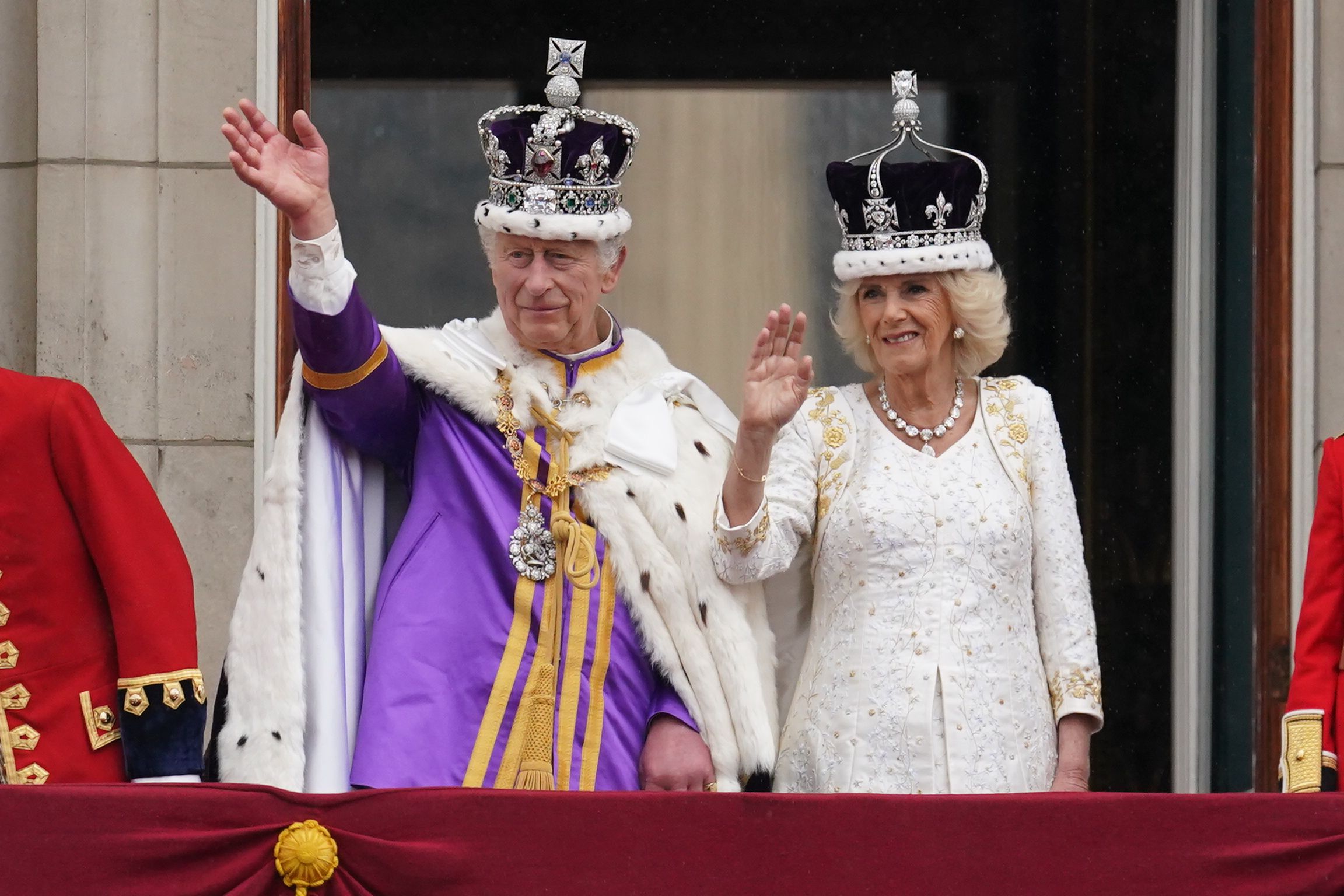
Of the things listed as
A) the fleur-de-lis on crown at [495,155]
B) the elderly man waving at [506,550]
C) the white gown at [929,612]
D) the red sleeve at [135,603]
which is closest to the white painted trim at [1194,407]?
the white gown at [929,612]

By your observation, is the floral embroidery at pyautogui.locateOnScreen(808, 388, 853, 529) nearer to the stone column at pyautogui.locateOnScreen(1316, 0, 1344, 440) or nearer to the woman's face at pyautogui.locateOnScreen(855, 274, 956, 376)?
the woman's face at pyautogui.locateOnScreen(855, 274, 956, 376)

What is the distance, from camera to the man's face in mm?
3629

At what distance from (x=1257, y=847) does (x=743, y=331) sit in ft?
9.12

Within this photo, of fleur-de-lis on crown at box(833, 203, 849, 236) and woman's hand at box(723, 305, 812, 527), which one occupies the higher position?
fleur-de-lis on crown at box(833, 203, 849, 236)

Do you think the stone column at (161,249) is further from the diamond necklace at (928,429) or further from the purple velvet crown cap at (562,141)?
the diamond necklace at (928,429)

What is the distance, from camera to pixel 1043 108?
18.0 feet

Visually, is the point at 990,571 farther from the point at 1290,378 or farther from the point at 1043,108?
the point at 1043,108

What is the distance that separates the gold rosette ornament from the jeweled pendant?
85cm

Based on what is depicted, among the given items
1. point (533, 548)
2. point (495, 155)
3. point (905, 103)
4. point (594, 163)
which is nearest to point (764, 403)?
point (533, 548)

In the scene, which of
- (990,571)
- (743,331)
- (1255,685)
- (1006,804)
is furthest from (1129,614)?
(1006,804)

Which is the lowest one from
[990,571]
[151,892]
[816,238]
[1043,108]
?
[151,892]

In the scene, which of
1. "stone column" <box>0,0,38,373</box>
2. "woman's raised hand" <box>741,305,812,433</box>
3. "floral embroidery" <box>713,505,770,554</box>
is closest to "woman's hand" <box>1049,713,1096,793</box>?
"floral embroidery" <box>713,505,770,554</box>

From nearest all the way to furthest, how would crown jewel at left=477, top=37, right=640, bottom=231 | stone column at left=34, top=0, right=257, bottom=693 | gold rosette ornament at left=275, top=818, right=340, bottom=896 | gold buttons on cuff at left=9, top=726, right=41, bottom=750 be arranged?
1. gold rosette ornament at left=275, top=818, right=340, bottom=896
2. gold buttons on cuff at left=9, top=726, right=41, bottom=750
3. crown jewel at left=477, top=37, right=640, bottom=231
4. stone column at left=34, top=0, right=257, bottom=693

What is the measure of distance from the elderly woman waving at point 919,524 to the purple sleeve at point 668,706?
0.67 feet
